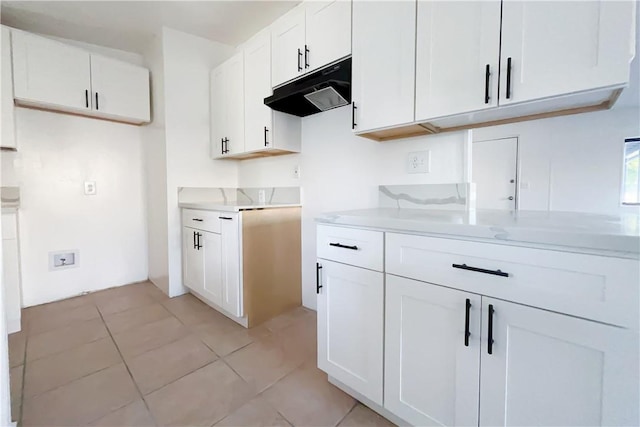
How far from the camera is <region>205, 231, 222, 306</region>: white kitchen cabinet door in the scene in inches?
82.2

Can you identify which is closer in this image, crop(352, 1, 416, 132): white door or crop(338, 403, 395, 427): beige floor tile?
crop(338, 403, 395, 427): beige floor tile

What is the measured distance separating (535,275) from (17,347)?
2.80 meters

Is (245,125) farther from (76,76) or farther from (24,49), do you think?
(24,49)

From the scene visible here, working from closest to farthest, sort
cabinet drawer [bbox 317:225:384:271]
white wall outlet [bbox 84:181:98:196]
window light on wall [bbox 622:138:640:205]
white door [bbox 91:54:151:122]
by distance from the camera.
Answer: window light on wall [bbox 622:138:640:205]
cabinet drawer [bbox 317:225:384:271]
white door [bbox 91:54:151:122]
white wall outlet [bbox 84:181:98:196]

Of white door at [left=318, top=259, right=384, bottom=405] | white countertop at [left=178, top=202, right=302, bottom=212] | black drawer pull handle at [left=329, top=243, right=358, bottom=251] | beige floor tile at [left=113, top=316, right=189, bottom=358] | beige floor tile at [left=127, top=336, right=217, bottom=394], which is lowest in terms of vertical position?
beige floor tile at [left=127, top=336, right=217, bottom=394]

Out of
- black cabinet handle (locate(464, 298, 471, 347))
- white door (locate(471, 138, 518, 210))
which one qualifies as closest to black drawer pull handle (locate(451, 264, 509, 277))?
black cabinet handle (locate(464, 298, 471, 347))

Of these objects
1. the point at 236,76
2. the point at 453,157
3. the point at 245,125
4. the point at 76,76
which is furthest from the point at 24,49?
the point at 453,157

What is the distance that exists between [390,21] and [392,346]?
1.46m

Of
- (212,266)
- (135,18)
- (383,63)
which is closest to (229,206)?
(212,266)

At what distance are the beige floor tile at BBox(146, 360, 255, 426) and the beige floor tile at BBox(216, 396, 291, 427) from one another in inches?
1.4

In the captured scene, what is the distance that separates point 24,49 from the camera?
82.4 inches

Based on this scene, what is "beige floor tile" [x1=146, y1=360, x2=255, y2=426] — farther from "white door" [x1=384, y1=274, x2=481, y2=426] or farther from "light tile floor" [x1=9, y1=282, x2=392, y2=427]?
"white door" [x1=384, y1=274, x2=481, y2=426]

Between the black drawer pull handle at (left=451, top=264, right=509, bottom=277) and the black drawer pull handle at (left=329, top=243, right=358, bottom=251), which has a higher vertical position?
the black drawer pull handle at (left=329, top=243, right=358, bottom=251)

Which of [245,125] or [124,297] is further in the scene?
[124,297]
